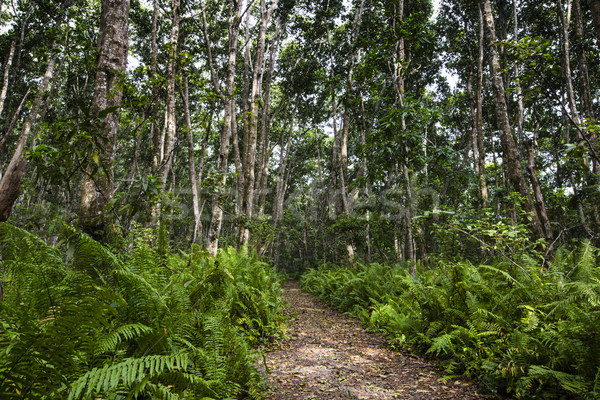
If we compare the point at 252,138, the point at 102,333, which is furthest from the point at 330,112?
the point at 102,333

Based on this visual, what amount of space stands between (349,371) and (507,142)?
602 centimetres

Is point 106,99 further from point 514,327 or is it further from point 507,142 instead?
point 507,142

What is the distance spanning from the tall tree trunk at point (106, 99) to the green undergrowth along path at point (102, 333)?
1.08 metres

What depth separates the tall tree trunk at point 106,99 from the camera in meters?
3.99

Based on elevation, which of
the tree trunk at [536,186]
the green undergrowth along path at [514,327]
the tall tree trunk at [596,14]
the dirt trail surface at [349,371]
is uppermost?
the tall tree trunk at [596,14]

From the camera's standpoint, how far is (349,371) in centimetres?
407

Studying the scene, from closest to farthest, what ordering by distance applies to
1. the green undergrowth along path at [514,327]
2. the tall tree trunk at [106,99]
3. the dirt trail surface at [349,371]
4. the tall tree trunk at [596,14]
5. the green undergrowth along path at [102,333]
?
the green undergrowth along path at [102,333] < the green undergrowth along path at [514,327] < the dirt trail surface at [349,371] < the tall tree trunk at [596,14] < the tall tree trunk at [106,99]

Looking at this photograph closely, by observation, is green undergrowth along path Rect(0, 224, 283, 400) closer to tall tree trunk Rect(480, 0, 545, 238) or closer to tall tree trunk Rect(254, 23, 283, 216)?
tall tree trunk Rect(480, 0, 545, 238)

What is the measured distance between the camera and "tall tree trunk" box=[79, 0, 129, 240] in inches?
157

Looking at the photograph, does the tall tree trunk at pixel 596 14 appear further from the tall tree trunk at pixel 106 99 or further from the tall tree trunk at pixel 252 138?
the tall tree trunk at pixel 252 138

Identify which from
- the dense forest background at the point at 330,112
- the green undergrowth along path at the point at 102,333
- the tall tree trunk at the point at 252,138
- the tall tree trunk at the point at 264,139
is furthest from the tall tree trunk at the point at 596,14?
the tall tree trunk at the point at 264,139

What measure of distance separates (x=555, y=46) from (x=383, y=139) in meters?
14.5

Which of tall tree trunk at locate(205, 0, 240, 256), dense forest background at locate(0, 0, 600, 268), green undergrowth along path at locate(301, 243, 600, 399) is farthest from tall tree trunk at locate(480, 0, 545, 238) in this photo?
tall tree trunk at locate(205, 0, 240, 256)

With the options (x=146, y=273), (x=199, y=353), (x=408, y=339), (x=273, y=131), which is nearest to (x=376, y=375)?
(x=408, y=339)
